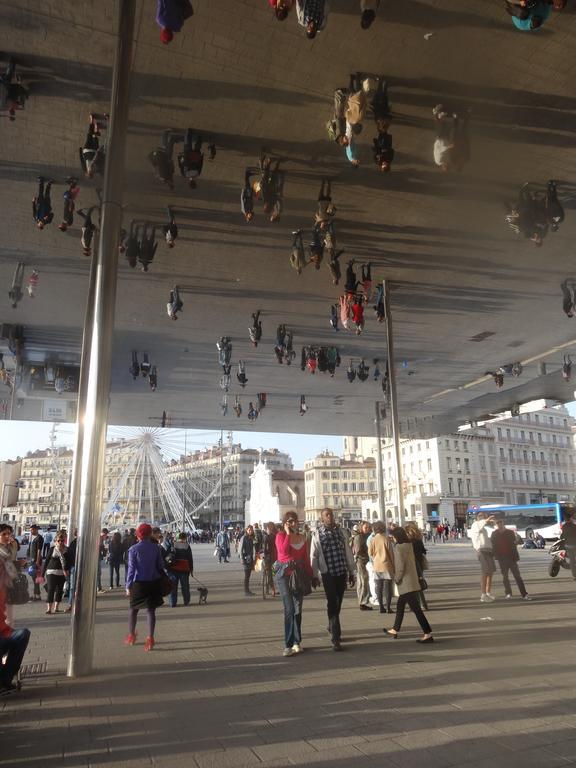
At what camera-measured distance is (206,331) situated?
18141 mm

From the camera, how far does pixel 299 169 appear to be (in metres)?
10.6

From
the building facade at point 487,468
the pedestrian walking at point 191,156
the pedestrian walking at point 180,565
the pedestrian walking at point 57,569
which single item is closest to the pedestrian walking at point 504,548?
the pedestrian walking at point 180,565

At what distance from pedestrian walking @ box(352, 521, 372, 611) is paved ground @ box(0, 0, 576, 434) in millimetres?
6511

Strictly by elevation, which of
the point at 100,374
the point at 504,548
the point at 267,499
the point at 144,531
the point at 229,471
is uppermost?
the point at 229,471

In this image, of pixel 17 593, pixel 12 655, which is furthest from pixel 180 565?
pixel 12 655

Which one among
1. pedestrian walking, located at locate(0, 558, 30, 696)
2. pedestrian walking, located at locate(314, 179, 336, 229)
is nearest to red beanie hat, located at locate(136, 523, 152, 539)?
pedestrian walking, located at locate(0, 558, 30, 696)

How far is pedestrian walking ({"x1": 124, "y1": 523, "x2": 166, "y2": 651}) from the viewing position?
809 cm

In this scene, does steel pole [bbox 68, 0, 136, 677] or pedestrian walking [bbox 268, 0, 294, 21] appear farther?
steel pole [bbox 68, 0, 136, 677]

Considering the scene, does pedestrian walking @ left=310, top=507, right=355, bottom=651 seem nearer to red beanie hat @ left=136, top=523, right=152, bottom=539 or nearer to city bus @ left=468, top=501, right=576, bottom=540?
red beanie hat @ left=136, top=523, right=152, bottom=539

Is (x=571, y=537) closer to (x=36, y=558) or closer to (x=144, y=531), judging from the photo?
(x=144, y=531)

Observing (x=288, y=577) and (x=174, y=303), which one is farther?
(x=174, y=303)

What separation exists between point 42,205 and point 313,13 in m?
6.35

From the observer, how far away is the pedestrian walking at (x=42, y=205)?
10297 mm

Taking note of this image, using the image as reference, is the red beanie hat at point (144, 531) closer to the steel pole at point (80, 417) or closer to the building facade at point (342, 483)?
the steel pole at point (80, 417)
